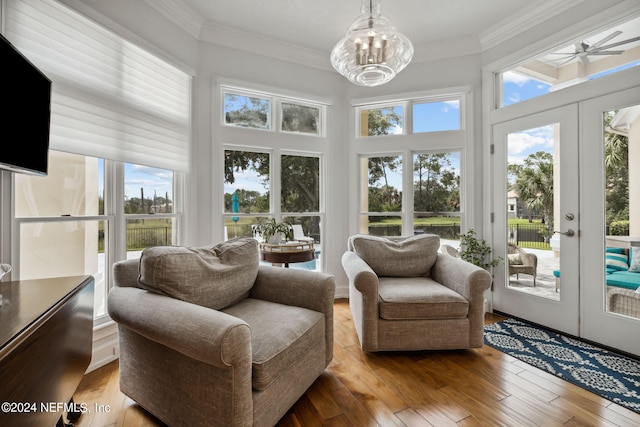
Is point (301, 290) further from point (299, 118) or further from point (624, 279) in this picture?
point (624, 279)

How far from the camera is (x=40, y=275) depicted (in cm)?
178

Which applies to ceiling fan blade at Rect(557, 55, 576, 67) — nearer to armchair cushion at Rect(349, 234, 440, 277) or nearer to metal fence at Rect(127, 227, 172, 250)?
armchair cushion at Rect(349, 234, 440, 277)

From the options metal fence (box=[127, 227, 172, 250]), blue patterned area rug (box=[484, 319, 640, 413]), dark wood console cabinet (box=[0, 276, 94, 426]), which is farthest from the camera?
metal fence (box=[127, 227, 172, 250])

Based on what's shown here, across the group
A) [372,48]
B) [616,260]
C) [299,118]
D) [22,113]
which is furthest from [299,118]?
[616,260]

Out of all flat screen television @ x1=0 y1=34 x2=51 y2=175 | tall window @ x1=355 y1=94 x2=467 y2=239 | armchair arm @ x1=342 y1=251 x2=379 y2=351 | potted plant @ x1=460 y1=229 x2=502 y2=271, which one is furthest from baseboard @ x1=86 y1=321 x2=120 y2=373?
potted plant @ x1=460 y1=229 x2=502 y2=271

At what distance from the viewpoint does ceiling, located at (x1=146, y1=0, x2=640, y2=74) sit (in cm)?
255

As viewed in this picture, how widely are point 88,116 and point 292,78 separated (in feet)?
6.73

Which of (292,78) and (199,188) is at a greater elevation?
(292,78)

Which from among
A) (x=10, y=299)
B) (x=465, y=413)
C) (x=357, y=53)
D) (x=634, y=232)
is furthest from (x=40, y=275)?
(x=634, y=232)

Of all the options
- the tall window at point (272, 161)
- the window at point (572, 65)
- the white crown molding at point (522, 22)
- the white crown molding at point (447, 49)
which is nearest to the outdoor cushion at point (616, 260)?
the window at point (572, 65)

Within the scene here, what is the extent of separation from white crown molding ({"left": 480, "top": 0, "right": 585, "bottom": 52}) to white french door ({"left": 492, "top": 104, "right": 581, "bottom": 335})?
0.84 metres

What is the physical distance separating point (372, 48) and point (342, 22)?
128 cm

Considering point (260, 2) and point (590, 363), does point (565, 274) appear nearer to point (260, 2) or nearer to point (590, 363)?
point (590, 363)

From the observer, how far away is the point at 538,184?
2.73 m
